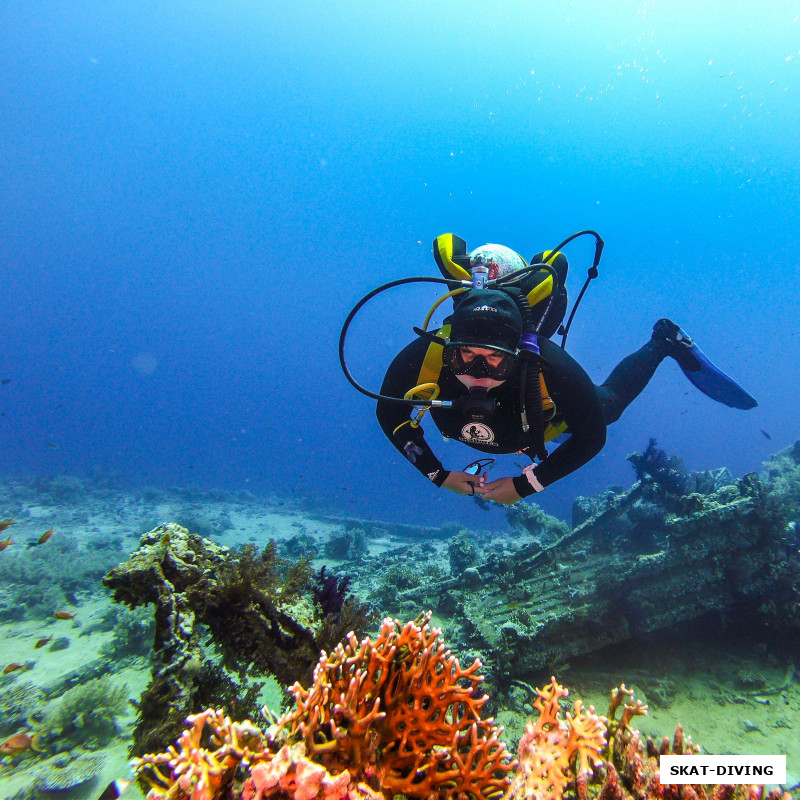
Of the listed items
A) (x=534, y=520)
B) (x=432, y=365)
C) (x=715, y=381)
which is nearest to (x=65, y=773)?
(x=432, y=365)

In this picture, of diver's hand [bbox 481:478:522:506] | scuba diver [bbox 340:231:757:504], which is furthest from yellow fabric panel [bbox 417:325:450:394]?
diver's hand [bbox 481:478:522:506]

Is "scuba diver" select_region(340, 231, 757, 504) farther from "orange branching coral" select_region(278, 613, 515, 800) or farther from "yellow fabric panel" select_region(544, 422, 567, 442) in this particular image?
"orange branching coral" select_region(278, 613, 515, 800)

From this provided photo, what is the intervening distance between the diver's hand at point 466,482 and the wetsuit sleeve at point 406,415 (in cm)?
13

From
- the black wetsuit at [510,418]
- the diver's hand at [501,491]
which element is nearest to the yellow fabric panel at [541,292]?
the black wetsuit at [510,418]

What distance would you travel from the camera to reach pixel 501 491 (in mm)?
4527

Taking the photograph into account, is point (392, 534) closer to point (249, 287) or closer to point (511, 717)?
point (511, 717)

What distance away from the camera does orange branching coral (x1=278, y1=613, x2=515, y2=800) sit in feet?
6.24

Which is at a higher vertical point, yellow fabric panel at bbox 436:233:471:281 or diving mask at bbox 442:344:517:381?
yellow fabric panel at bbox 436:233:471:281

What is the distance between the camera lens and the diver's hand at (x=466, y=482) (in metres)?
4.64

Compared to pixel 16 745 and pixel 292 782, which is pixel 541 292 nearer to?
pixel 292 782

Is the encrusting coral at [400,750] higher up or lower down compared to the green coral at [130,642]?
lower down

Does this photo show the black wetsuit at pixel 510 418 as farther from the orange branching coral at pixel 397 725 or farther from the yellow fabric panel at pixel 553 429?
the orange branching coral at pixel 397 725

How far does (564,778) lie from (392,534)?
1998cm

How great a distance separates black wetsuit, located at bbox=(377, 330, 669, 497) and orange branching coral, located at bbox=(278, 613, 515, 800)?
2.32 metres
